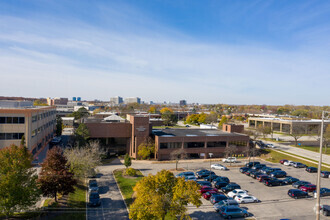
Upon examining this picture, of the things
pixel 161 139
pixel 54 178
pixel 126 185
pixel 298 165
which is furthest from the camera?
pixel 161 139

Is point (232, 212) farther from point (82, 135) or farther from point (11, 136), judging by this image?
point (11, 136)

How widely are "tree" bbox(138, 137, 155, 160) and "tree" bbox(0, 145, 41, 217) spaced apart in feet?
80.1

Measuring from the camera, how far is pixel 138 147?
45969mm

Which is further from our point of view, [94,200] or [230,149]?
[230,149]

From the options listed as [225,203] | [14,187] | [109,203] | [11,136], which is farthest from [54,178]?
[11,136]

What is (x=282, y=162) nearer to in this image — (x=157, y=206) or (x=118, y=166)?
(x=118, y=166)

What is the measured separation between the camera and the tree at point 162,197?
1777 cm

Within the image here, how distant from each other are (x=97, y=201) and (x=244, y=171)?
24908 millimetres

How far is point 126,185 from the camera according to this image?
3105 cm

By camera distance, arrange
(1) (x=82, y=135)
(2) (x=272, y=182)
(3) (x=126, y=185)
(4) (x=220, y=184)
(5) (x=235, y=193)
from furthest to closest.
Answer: (1) (x=82, y=135) < (2) (x=272, y=182) < (3) (x=126, y=185) < (4) (x=220, y=184) < (5) (x=235, y=193)

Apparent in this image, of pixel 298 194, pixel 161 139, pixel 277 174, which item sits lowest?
pixel 277 174

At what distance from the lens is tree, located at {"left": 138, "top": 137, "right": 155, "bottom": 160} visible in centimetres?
4469

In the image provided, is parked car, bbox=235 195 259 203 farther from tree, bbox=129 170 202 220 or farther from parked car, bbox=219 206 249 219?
tree, bbox=129 170 202 220

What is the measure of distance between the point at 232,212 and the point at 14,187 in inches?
800
